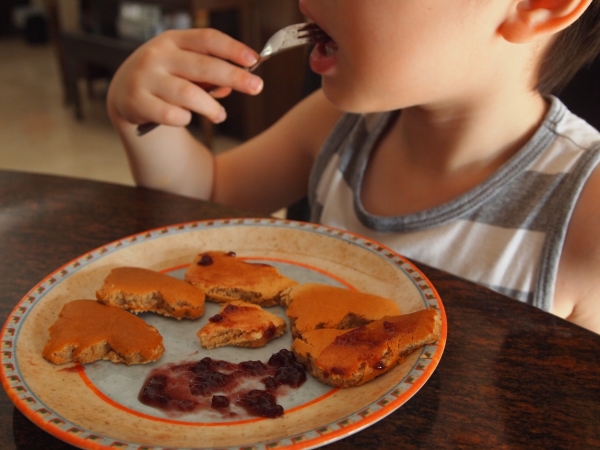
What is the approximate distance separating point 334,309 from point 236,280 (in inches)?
5.2

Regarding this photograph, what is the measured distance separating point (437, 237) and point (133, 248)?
478 mm

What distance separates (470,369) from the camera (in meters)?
0.59

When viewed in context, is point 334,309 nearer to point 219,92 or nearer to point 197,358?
point 197,358

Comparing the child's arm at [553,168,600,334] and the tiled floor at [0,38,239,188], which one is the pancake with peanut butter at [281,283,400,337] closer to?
A: the child's arm at [553,168,600,334]

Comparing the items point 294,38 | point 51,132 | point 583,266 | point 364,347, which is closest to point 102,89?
point 51,132

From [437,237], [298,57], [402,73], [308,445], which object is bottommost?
[298,57]

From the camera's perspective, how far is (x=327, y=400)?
0.55 meters

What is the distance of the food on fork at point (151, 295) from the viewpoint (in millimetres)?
676

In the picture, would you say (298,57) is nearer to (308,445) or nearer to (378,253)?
(378,253)

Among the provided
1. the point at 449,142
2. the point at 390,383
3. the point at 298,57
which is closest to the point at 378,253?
the point at 390,383

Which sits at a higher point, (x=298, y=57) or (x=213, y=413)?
(x=213, y=413)

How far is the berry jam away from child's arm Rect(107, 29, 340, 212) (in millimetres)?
444

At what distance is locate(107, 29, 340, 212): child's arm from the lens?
0.94 metres

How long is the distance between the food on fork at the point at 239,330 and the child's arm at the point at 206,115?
38 cm
